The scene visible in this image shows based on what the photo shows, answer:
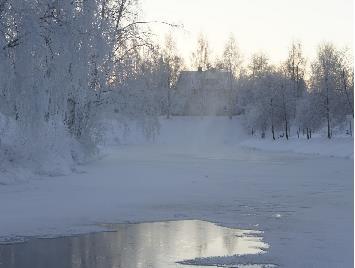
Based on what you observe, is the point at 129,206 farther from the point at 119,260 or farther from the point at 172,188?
the point at 119,260

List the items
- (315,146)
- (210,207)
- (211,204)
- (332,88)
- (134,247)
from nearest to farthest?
(134,247) → (210,207) → (211,204) → (315,146) → (332,88)

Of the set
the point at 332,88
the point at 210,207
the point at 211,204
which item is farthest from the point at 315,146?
the point at 210,207

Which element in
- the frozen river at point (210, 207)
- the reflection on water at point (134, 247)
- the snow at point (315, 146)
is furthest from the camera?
the snow at point (315, 146)

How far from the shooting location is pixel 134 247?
30.3 feet

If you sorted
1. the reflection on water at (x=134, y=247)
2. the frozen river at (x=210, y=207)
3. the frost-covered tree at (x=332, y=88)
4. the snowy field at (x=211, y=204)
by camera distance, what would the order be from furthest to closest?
the frost-covered tree at (x=332, y=88) → the snowy field at (x=211, y=204) → the frozen river at (x=210, y=207) → the reflection on water at (x=134, y=247)

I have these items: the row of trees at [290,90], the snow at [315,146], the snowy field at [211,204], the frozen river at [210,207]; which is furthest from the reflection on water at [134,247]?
the row of trees at [290,90]

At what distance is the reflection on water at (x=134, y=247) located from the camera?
818 centimetres

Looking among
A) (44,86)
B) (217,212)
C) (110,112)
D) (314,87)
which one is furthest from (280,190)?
(314,87)

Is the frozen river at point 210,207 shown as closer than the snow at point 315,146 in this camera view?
Yes

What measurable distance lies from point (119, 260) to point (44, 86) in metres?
6.16

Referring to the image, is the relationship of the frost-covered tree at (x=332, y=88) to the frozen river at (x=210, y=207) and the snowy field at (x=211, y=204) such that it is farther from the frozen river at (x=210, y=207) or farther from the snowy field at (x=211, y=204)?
the frozen river at (x=210, y=207)

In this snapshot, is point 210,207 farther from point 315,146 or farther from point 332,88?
point 332,88

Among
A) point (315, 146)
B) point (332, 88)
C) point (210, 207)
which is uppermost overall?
point (332, 88)

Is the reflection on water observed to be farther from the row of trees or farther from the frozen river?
the row of trees
